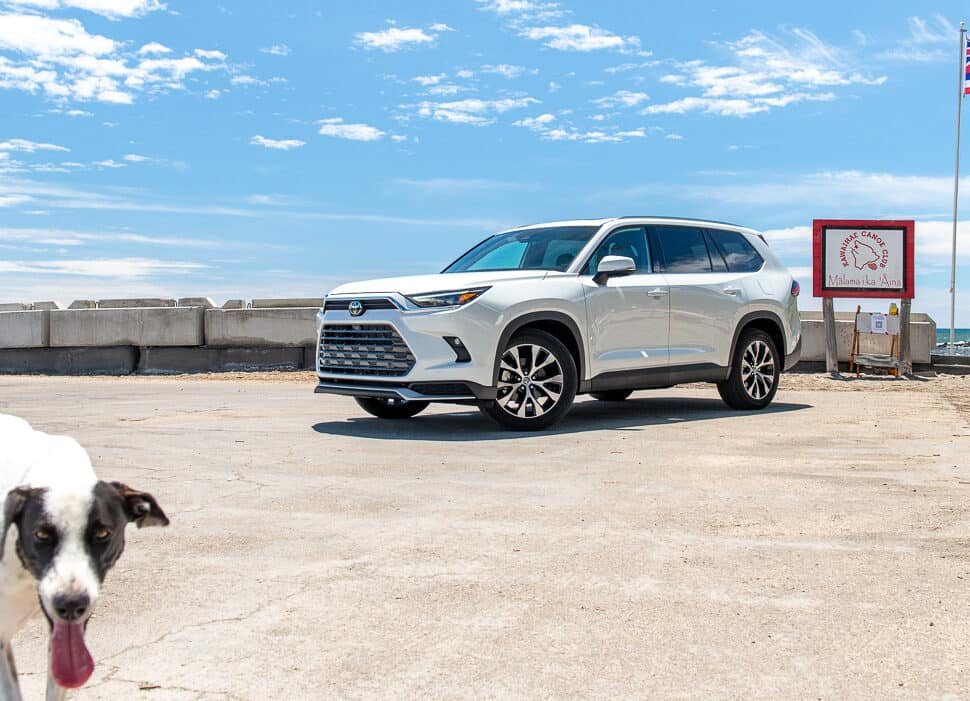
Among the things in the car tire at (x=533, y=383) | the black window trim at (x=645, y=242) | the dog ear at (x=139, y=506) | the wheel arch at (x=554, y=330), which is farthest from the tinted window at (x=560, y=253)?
the dog ear at (x=139, y=506)

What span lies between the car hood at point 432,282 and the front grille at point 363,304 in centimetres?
8

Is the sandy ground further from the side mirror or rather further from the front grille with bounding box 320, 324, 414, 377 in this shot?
the side mirror

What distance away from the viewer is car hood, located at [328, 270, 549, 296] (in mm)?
8945

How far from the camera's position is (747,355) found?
36.9 feet

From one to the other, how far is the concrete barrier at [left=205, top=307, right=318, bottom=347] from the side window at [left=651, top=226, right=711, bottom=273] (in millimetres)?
8402

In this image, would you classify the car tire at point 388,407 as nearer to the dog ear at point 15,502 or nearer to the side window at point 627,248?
the side window at point 627,248

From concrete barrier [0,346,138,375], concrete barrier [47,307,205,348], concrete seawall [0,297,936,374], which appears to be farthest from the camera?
concrete barrier [0,346,138,375]

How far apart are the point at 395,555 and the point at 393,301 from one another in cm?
440

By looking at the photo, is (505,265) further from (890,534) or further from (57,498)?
(57,498)

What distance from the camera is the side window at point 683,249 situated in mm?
10539

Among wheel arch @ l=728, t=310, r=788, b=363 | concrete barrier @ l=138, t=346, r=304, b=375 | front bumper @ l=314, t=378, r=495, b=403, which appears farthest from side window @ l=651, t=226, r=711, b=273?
concrete barrier @ l=138, t=346, r=304, b=375

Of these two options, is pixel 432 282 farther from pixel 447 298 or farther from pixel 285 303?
pixel 285 303

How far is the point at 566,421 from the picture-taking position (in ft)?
33.6

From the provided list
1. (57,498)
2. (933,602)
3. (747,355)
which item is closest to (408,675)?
(57,498)
